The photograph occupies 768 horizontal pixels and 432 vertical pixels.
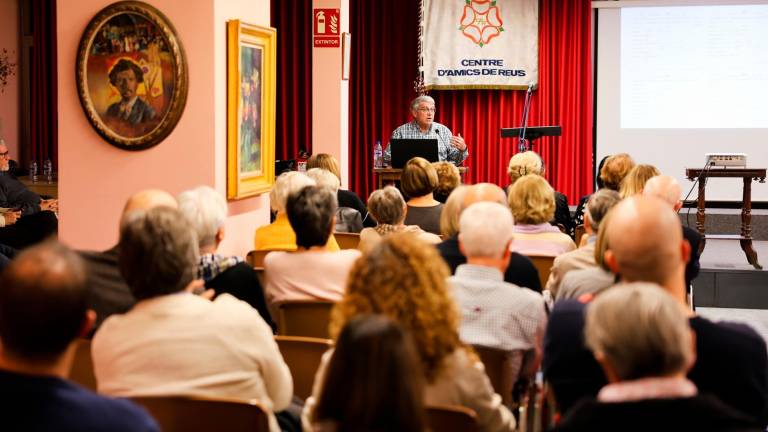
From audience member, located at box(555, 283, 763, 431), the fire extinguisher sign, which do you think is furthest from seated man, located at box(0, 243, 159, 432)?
the fire extinguisher sign

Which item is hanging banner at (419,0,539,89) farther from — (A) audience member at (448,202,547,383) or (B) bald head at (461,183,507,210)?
(A) audience member at (448,202,547,383)

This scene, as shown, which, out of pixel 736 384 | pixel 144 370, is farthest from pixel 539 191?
pixel 144 370

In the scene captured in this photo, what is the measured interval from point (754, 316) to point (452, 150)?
3.32 metres

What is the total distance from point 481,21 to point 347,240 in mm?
5986

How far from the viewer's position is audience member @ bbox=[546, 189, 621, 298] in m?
3.88

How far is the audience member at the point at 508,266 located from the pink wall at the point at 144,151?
164 cm

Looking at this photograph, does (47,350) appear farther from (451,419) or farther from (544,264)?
(544,264)

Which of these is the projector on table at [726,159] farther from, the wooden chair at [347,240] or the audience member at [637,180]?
the wooden chair at [347,240]

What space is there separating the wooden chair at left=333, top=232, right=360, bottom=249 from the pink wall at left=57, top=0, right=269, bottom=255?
724mm

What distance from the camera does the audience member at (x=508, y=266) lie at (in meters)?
3.71

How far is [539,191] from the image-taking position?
491 cm

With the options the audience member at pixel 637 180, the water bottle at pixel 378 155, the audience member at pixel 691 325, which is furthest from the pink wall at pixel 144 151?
the water bottle at pixel 378 155

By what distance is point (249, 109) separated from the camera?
5609 millimetres

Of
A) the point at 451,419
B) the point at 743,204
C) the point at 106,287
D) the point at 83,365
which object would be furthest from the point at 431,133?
the point at 451,419
